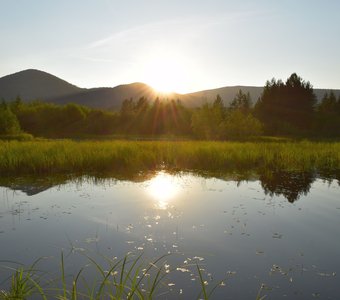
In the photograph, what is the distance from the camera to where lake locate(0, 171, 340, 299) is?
6566 millimetres

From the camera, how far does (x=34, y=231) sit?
909 centimetres

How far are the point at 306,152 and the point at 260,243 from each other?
17.6 m

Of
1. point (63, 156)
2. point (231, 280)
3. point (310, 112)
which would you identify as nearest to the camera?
point (231, 280)

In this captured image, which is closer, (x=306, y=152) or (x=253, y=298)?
(x=253, y=298)

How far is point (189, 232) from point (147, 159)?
12.5 meters

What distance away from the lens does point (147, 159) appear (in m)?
21.5

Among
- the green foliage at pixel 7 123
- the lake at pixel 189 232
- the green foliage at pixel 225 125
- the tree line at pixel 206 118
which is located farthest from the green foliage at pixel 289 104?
the lake at pixel 189 232

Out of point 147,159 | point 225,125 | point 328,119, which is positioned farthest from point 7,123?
point 328,119

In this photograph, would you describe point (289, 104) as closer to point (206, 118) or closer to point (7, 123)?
point (206, 118)

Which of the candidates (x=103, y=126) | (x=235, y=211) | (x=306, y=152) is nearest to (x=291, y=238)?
(x=235, y=211)

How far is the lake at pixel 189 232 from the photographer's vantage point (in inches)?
259

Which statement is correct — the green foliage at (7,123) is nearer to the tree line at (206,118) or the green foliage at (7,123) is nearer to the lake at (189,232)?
the tree line at (206,118)

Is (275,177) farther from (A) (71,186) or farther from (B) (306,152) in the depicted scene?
(A) (71,186)

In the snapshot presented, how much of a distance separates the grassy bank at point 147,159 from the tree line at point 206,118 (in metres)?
23.7
